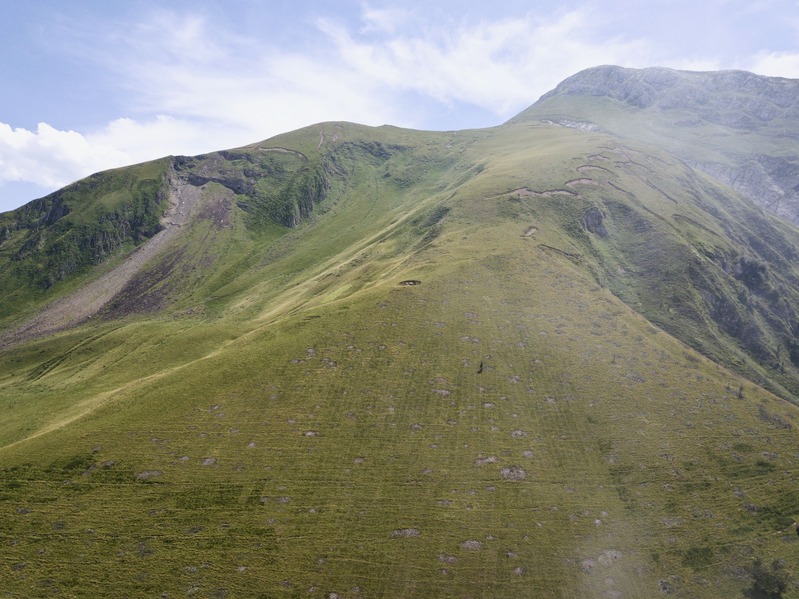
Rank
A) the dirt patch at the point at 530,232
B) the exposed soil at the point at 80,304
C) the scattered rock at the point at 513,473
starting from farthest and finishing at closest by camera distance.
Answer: the exposed soil at the point at 80,304 → the dirt patch at the point at 530,232 → the scattered rock at the point at 513,473

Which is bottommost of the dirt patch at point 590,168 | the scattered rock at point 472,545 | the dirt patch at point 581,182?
the scattered rock at point 472,545


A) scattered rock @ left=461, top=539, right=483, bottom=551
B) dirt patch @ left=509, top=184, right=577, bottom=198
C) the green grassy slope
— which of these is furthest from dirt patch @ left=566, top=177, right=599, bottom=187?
scattered rock @ left=461, top=539, right=483, bottom=551

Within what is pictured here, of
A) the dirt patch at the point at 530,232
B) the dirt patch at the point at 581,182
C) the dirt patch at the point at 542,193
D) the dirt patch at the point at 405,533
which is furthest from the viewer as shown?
the dirt patch at the point at 581,182

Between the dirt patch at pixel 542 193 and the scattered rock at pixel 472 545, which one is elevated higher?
the dirt patch at pixel 542 193

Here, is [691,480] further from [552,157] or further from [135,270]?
[135,270]

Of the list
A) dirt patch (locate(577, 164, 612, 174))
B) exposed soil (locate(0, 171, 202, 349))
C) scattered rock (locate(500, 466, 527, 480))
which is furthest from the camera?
exposed soil (locate(0, 171, 202, 349))

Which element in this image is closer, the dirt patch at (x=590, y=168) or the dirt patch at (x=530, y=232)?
the dirt patch at (x=530, y=232)

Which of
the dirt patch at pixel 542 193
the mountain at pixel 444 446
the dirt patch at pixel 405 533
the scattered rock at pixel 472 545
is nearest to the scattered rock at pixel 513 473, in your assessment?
the mountain at pixel 444 446

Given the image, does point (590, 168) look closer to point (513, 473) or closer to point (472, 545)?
point (513, 473)

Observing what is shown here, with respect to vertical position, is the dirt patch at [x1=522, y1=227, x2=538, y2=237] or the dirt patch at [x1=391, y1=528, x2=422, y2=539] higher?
the dirt patch at [x1=522, y1=227, x2=538, y2=237]

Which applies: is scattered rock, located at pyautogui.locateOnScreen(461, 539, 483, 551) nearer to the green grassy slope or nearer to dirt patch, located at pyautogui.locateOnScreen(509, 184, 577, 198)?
the green grassy slope

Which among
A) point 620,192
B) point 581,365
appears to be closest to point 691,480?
point 581,365

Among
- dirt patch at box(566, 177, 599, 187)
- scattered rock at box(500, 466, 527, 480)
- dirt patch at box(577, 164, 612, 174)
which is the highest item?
dirt patch at box(577, 164, 612, 174)

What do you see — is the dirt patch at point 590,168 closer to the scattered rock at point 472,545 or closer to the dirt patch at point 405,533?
the scattered rock at point 472,545
